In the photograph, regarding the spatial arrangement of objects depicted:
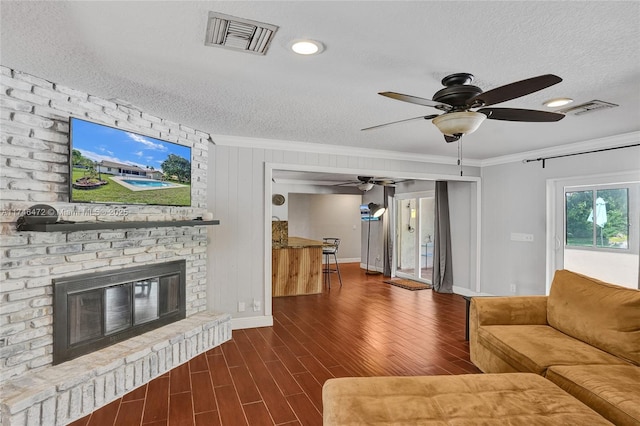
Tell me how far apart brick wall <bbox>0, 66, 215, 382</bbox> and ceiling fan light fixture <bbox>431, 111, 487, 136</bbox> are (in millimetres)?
2705

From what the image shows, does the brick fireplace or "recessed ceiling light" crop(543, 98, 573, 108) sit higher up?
"recessed ceiling light" crop(543, 98, 573, 108)

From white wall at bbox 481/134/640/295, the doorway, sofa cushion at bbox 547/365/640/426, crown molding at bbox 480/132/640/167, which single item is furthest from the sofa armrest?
the doorway

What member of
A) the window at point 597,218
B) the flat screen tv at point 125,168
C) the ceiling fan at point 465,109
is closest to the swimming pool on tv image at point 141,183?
the flat screen tv at point 125,168

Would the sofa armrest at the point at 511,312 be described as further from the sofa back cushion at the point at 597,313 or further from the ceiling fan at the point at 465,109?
the ceiling fan at the point at 465,109

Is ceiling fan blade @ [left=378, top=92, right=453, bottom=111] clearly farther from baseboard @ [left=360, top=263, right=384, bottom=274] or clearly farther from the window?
baseboard @ [left=360, top=263, right=384, bottom=274]

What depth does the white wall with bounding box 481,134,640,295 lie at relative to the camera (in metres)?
4.73

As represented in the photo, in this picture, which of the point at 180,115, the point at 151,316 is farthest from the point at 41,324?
the point at 180,115

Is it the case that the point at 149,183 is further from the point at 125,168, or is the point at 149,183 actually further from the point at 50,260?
the point at 50,260

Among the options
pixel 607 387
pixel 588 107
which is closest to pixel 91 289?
pixel 607 387

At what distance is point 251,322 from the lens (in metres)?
4.36

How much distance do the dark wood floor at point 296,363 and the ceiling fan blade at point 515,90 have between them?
2.30 meters

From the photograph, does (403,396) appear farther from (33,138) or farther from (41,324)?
(33,138)

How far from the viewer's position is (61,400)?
230 cm

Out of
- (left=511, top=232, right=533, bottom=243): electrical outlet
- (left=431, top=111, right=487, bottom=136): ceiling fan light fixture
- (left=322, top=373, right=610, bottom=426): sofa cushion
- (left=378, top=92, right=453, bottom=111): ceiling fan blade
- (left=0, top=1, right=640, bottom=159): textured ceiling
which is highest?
(left=0, top=1, right=640, bottom=159): textured ceiling
